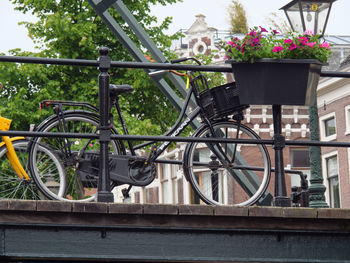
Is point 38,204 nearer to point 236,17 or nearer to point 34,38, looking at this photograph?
point 34,38

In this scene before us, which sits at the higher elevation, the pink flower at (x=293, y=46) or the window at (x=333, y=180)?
the window at (x=333, y=180)

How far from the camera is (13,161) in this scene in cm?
603

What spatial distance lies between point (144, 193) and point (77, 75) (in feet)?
51.4

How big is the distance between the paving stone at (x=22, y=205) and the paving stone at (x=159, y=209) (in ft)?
2.21

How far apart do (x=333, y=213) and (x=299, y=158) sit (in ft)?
72.3

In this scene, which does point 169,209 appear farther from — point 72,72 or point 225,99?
point 72,72

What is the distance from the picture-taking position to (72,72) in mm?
18859

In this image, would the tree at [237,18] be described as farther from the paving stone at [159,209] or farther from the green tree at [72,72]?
the paving stone at [159,209]

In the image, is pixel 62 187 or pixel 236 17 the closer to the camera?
pixel 62 187

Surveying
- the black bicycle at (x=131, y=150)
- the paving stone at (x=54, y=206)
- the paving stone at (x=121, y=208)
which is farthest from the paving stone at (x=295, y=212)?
the paving stone at (x=54, y=206)

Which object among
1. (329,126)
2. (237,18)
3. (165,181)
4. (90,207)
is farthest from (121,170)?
(237,18)

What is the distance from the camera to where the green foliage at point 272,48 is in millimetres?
5316

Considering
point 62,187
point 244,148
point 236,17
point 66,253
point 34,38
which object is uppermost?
point 236,17

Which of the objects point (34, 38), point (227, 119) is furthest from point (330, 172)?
point (227, 119)
